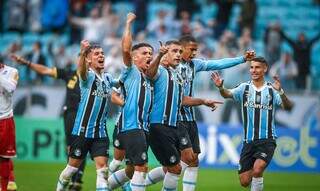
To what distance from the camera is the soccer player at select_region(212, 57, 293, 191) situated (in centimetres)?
1426

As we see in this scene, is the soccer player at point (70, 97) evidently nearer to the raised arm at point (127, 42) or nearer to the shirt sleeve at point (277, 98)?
the raised arm at point (127, 42)

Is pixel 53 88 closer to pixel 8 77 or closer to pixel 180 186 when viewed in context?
pixel 180 186

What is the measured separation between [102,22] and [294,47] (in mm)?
5416

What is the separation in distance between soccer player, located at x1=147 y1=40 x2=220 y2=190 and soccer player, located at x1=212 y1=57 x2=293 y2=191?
73cm

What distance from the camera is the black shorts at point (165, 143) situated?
13484mm

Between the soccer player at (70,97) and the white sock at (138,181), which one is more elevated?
the soccer player at (70,97)

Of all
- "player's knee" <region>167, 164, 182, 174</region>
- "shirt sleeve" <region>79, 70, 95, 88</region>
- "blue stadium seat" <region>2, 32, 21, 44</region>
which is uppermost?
"blue stadium seat" <region>2, 32, 21, 44</region>

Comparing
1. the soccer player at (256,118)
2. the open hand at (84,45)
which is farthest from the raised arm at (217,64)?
the open hand at (84,45)

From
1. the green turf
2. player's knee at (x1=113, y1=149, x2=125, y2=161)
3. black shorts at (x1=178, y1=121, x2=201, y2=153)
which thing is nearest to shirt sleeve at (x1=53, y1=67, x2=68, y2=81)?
the green turf

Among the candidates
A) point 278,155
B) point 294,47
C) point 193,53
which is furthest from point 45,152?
point 193,53

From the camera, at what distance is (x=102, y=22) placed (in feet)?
86.3

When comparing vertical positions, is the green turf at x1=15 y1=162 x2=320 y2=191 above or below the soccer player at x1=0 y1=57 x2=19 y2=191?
below

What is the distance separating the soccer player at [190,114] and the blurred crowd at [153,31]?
26.6ft

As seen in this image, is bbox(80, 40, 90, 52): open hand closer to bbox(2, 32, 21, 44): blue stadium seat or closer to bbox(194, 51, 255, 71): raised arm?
bbox(194, 51, 255, 71): raised arm
